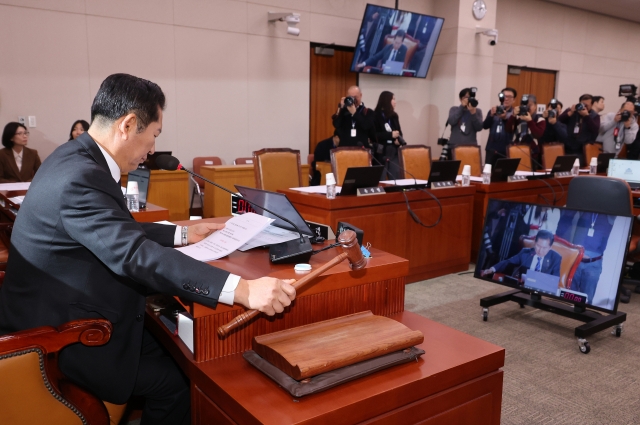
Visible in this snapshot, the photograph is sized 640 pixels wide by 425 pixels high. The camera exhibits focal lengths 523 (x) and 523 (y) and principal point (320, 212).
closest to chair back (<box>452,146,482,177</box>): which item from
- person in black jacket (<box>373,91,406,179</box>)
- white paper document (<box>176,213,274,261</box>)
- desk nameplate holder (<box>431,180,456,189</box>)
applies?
person in black jacket (<box>373,91,406,179</box>)

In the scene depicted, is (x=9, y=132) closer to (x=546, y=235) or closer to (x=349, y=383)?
(x=546, y=235)

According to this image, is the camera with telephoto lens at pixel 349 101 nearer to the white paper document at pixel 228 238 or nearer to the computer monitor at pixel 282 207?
the computer monitor at pixel 282 207

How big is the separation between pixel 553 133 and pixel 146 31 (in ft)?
17.8

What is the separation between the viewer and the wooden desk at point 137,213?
283 cm

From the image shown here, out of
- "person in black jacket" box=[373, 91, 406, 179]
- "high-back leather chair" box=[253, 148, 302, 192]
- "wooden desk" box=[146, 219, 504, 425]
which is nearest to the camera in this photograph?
"wooden desk" box=[146, 219, 504, 425]

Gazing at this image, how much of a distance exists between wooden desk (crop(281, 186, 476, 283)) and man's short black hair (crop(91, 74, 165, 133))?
6.87ft

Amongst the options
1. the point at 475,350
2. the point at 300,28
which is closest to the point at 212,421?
the point at 475,350

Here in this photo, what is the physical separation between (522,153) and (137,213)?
4557 mm

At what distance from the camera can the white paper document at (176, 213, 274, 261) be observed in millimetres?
1555

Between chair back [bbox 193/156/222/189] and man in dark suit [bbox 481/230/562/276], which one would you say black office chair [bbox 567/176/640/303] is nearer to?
man in dark suit [bbox 481/230/562/276]

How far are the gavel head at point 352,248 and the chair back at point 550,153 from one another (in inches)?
217

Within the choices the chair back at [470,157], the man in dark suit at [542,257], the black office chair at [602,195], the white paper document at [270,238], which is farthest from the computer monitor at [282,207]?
the chair back at [470,157]

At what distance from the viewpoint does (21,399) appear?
120 cm

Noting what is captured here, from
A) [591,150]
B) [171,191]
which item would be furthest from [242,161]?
[591,150]
